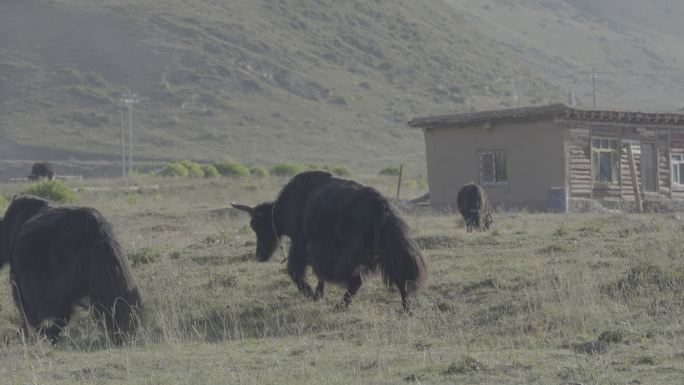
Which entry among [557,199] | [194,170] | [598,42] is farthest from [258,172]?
[598,42]

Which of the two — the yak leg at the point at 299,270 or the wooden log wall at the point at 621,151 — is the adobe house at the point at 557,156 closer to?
the wooden log wall at the point at 621,151

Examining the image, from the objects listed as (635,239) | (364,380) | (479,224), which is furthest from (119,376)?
(479,224)

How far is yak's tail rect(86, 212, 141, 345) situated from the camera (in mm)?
9805

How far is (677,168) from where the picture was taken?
30703 millimetres

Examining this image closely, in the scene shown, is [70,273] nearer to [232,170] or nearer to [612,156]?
[612,156]

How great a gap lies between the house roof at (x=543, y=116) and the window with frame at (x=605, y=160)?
0.63 m

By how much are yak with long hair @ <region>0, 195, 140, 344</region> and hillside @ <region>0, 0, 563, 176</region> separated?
4851 cm

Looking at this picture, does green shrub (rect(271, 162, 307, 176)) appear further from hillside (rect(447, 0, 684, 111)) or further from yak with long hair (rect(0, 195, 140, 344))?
hillside (rect(447, 0, 684, 111))

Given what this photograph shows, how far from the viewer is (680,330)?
8953 millimetres

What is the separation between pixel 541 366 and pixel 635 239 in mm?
6905

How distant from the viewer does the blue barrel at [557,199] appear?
26902 millimetres

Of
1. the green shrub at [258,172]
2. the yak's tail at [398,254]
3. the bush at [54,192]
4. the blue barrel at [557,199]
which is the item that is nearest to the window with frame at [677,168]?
the blue barrel at [557,199]

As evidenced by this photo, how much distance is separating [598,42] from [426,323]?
120m

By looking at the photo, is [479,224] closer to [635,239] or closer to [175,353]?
[635,239]
